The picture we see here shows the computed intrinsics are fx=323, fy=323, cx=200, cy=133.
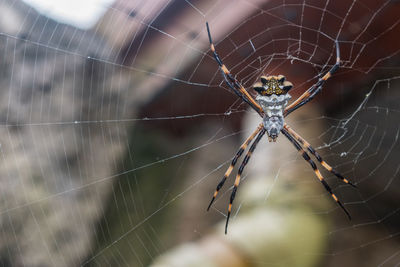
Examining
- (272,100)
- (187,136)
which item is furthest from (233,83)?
(187,136)

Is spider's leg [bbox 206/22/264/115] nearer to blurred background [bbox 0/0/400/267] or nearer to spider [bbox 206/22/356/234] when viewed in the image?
spider [bbox 206/22/356/234]

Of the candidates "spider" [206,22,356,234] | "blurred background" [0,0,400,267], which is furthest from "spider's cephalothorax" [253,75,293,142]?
"blurred background" [0,0,400,267]

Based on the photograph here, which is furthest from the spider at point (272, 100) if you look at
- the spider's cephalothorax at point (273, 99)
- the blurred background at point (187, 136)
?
the blurred background at point (187, 136)

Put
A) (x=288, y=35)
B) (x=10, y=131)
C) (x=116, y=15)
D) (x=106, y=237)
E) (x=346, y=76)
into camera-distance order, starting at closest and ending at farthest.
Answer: (x=116, y=15) → (x=10, y=131) → (x=288, y=35) → (x=346, y=76) → (x=106, y=237)

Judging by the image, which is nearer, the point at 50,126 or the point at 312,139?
the point at 50,126

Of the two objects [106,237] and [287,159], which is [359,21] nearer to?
[287,159]

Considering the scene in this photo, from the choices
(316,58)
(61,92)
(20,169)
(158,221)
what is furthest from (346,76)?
(20,169)

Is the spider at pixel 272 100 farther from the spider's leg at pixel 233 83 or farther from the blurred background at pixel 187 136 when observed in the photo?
the blurred background at pixel 187 136
